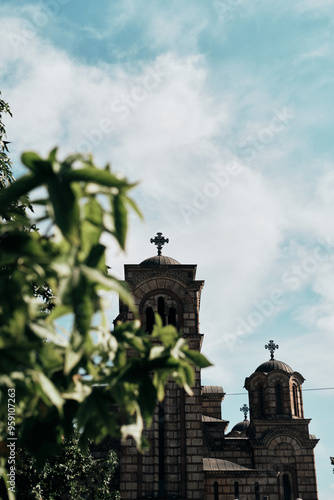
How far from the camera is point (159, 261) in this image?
25062 millimetres

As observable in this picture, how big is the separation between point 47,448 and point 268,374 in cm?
3085

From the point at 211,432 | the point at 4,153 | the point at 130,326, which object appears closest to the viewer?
the point at 130,326

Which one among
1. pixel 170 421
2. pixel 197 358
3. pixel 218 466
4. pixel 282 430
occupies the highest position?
pixel 282 430

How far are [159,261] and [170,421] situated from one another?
7.09 m

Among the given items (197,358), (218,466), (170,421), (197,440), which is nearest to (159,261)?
(170,421)

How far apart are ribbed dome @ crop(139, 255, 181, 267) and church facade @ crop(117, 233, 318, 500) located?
0.05 m

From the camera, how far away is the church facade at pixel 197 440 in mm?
21422

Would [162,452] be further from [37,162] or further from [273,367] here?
[37,162]

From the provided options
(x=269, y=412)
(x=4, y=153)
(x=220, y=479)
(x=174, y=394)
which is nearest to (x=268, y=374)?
(x=269, y=412)

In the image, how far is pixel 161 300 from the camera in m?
24.1

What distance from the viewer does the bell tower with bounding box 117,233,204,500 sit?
69.8 ft

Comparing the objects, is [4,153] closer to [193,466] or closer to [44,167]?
[44,167]

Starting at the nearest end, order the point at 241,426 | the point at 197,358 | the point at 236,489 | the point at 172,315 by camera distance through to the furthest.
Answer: the point at 197,358 < the point at 172,315 < the point at 236,489 < the point at 241,426

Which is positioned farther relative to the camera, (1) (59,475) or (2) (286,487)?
(2) (286,487)
